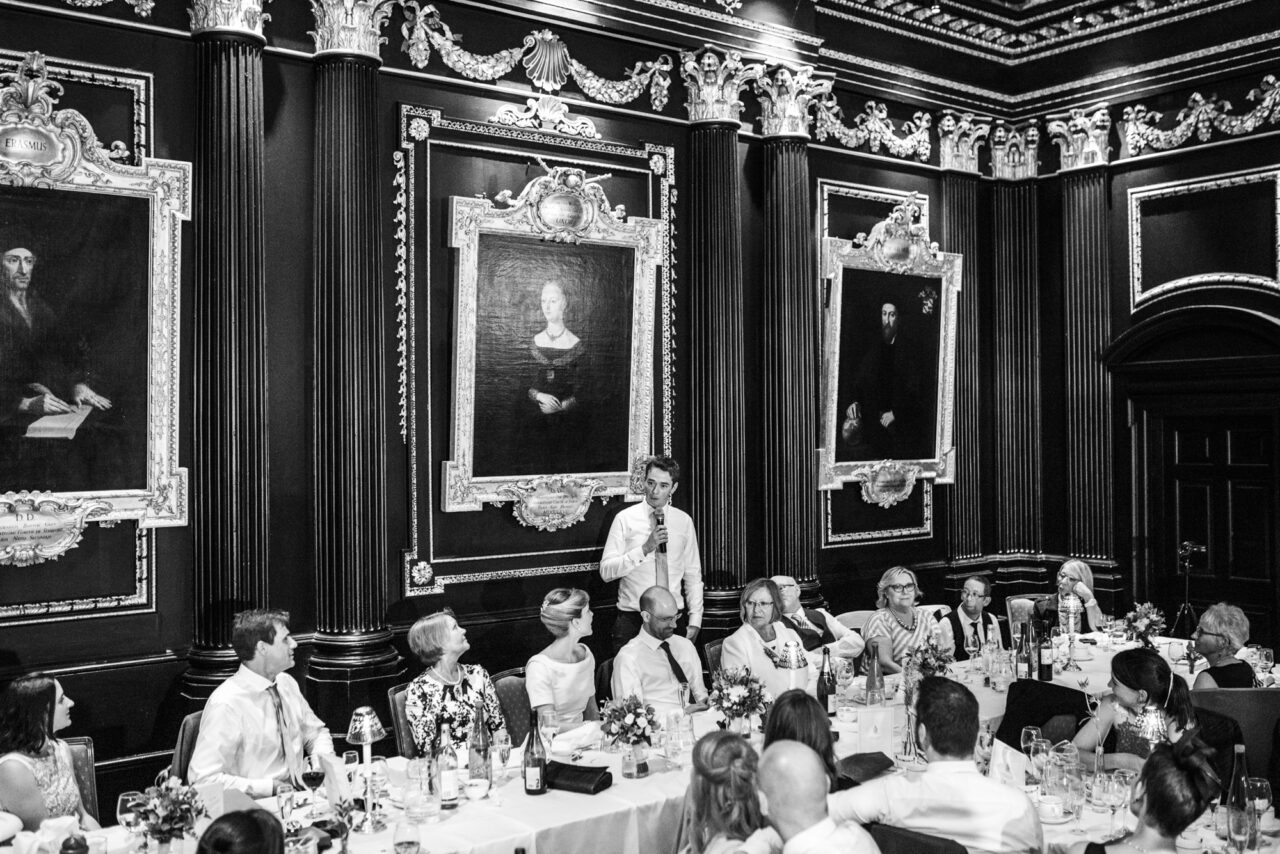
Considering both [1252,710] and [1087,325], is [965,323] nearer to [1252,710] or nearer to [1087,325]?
[1087,325]

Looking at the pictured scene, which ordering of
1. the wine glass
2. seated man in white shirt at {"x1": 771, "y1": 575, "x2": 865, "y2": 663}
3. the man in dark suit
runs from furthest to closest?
the man in dark suit
seated man in white shirt at {"x1": 771, "y1": 575, "x2": 865, "y2": 663}
the wine glass

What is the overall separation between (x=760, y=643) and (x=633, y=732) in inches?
73.0

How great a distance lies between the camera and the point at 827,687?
5992 millimetres

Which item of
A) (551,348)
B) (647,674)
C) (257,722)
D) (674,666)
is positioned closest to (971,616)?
(674,666)

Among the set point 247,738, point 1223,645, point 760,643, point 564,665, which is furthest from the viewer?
point 760,643

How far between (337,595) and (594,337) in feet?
8.22

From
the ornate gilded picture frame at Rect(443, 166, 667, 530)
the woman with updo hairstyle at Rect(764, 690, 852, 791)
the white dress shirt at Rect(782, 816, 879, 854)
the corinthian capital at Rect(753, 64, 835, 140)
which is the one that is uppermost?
the corinthian capital at Rect(753, 64, 835, 140)

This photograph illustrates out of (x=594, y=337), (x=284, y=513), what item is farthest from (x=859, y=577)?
(x=284, y=513)

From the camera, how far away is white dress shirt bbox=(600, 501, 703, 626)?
789 cm

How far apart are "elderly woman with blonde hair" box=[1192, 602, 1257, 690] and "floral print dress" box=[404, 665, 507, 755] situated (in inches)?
147

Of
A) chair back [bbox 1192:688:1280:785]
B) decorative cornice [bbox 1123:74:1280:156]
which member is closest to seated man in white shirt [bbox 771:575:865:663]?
chair back [bbox 1192:688:1280:785]

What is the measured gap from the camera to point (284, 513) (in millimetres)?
6887

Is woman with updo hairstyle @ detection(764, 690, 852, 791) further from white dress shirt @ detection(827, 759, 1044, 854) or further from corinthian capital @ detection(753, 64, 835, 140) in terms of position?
corinthian capital @ detection(753, 64, 835, 140)

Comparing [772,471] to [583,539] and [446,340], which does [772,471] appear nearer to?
[583,539]
